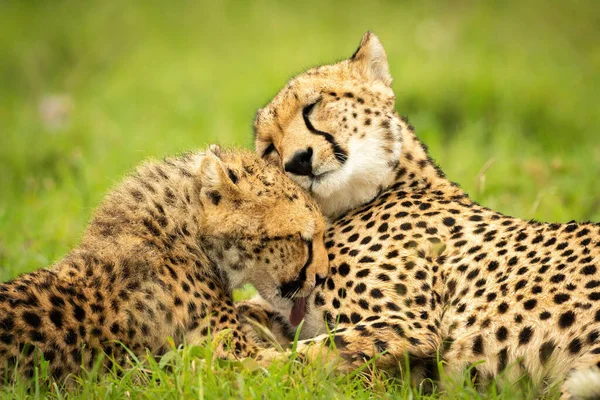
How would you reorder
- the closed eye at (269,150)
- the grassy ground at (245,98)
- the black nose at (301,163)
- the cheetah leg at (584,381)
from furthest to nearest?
the grassy ground at (245,98), the closed eye at (269,150), the black nose at (301,163), the cheetah leg at (584,381)

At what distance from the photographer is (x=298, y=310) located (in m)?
3.39

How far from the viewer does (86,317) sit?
2924 millimetres

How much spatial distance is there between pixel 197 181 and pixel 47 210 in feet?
7.89

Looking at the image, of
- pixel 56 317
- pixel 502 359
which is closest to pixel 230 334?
pixel 56 317

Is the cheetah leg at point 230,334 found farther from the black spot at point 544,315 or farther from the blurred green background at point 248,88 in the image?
the blurred green background at point 248,88

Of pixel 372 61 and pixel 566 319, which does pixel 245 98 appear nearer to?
pixel 372 61

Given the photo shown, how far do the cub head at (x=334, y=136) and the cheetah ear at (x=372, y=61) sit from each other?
0.06 metres

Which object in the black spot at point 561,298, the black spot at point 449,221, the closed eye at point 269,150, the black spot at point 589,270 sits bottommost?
the black spot at point 561,298

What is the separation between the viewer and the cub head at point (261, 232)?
324cm

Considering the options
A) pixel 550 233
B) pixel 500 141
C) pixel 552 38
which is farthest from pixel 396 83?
pixel 550 233

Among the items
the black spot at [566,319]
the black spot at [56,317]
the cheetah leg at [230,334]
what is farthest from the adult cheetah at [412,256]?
the black spot at [56,317]

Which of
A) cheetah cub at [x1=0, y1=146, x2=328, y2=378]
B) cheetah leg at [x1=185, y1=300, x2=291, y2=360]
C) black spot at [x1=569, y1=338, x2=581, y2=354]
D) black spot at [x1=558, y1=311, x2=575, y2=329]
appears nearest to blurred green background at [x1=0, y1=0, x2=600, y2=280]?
cheetah cub at [x1=0, y1=146, x2=328, y2=378]

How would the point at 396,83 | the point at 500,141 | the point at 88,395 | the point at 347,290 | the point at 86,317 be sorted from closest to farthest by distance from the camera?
the point at 88,395, the point at 86,317, the point at 347,290, the point at 500,141, the point at 396,83

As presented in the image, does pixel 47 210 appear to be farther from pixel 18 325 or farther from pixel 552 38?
pixel 552 38
